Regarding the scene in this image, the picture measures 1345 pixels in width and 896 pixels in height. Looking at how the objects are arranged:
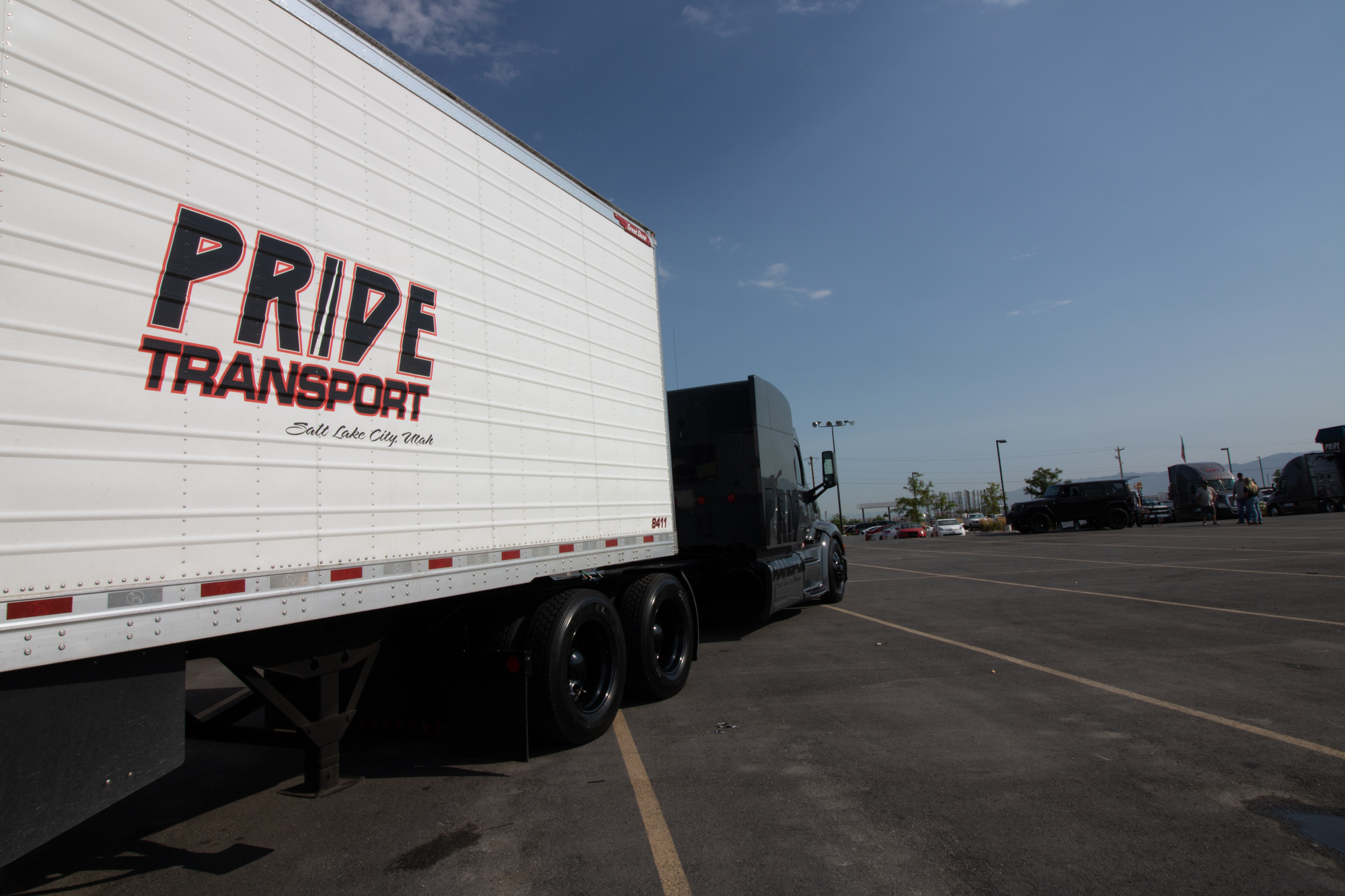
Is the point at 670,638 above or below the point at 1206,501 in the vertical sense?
below

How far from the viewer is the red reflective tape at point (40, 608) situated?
89.2 inches

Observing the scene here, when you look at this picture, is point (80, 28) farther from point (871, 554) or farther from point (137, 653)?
point (871, 554)

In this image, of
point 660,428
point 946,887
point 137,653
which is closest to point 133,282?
point 137,653

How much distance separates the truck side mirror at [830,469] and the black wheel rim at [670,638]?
4636 mm

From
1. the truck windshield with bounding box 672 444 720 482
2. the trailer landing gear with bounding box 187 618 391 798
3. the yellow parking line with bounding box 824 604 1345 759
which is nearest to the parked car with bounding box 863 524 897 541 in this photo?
the truck windshield with bounding box 672 444 720 482

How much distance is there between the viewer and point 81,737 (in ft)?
8.38

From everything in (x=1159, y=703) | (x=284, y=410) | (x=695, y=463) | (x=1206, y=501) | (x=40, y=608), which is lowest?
(x=1159, y=703)

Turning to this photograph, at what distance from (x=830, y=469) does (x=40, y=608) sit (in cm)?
950

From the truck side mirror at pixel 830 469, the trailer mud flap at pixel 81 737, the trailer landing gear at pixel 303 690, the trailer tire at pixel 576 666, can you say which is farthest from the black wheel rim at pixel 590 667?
the truck side mirror at pixel 830 469

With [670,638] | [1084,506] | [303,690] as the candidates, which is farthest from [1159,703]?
[1084,506]

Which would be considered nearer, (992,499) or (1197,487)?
(1197,487)

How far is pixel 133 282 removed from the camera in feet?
8.87

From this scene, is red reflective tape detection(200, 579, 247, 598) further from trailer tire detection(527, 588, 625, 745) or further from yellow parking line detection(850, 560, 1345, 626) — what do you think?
yellow parking line detection(850, 560, 1345, 626)

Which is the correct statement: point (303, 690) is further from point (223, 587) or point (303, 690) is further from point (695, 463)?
point (695, 463)
